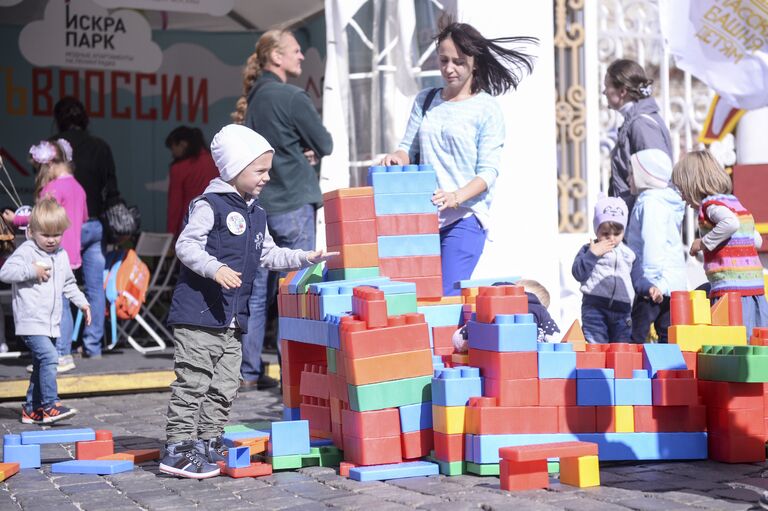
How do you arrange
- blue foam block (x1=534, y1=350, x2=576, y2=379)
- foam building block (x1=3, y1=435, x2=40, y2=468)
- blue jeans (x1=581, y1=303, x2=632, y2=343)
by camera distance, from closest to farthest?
1. blue foam block (x1=534, y1=350, x2=576, y2=379)
2. foam building block (x1=3, y1=435, x2=40, y2=468)
3. blue jeans (x1=581, y1=303, x2=632, y2=343)

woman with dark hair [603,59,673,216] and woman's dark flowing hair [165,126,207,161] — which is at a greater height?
woman's dark flowing hair [165,126,207,161]

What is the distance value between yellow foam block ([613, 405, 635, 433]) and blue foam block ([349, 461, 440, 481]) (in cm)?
81

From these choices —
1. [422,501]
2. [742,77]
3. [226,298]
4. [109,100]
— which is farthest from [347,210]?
[109,100]

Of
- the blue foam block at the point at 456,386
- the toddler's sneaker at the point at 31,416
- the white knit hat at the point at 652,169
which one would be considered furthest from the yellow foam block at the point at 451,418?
the toddler's sneaker at the point at 31,416

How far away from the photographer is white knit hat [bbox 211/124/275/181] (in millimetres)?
5137

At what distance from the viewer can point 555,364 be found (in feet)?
16.0

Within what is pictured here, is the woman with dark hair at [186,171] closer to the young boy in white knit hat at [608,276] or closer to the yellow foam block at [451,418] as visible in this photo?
the young boy in white knit hat at [608,276]

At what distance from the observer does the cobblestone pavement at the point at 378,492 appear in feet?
13.6

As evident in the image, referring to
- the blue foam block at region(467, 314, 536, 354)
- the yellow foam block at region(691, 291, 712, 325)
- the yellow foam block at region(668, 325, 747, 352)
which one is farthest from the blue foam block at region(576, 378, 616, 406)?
the yellow foam block at region(691, 291, 712, 325)

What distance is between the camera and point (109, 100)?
13492 mm

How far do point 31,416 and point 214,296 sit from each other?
2225mm

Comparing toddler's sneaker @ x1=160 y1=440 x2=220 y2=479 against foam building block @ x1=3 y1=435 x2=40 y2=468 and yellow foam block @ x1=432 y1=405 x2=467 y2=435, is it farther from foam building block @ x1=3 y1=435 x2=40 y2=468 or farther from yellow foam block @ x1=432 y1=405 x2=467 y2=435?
yellow foam block @ x1=432 y1=405 x2=467 y2=435

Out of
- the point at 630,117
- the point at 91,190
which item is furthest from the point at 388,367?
the point at 91,190

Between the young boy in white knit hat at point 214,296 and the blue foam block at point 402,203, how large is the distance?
0.37m
